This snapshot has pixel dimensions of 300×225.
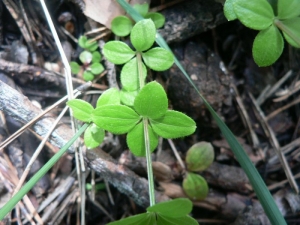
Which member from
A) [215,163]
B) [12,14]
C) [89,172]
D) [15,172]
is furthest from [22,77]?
[215,163]

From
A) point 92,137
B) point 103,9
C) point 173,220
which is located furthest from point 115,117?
point 103,9

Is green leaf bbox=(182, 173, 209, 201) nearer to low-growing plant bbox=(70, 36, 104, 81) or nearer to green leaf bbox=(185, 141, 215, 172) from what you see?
green leaf bbox=(185, 141, 215, 172)

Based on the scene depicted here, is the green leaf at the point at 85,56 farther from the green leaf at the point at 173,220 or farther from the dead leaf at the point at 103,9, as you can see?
the green leaf at the point at 173,220

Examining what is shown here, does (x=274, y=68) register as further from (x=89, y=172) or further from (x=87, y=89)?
(x=89, y=172)

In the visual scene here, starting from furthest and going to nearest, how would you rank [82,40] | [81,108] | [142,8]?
[82,40], [142,8], [81,108]

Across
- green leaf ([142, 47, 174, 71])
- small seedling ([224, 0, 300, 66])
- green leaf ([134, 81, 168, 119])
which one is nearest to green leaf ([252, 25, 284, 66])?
small seedling ([224, 0, 300, 66])

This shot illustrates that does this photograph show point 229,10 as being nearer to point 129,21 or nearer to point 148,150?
point 129,21

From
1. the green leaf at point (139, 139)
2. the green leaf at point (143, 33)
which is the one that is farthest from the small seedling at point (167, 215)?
the green leaf at point (143, 33)

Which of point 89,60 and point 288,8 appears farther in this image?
point 89,60
